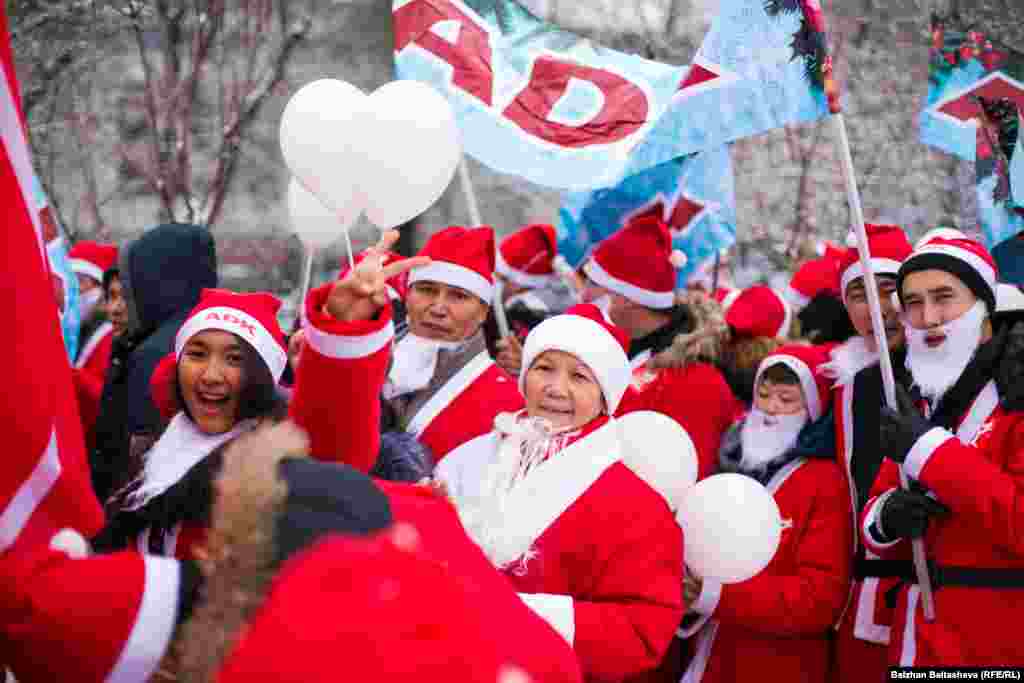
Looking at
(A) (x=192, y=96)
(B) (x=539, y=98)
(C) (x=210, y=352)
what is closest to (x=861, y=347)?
(B) (x=539, y=98)

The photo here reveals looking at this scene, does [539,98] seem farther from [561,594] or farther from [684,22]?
[684,22]

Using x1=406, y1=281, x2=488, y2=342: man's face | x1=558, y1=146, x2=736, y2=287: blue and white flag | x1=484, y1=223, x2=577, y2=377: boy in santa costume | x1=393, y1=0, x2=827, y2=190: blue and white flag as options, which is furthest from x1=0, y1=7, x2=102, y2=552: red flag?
x1=484, y1=223, x2=577, y2=377: boy in santa costume

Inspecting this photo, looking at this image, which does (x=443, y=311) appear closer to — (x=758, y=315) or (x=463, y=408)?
(x=463, y=408)

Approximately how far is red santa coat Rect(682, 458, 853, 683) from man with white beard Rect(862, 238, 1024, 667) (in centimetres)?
26

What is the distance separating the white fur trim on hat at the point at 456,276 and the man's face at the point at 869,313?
5.15ft

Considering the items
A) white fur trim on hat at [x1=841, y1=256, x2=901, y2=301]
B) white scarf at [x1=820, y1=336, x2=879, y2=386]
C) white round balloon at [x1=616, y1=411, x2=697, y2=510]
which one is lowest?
white scarf at [x1=820, y1=336, x2=879, y2=386]

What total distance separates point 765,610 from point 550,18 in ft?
10.5

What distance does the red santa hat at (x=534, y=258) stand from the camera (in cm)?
739

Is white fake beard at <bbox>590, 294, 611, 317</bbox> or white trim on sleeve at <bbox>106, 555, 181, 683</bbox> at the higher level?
white trim on sleeve at <bbox>106, 555, 181, 683</bbox>

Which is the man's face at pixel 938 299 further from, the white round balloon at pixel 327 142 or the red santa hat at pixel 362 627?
the red santa hat at pixel 362 627

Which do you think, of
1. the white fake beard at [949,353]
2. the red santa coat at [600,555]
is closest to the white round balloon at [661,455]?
the red santa coat at [600,555]

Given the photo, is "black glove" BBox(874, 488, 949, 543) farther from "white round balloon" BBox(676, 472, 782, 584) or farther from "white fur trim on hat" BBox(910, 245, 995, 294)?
"white fur trim on hat" BBox(910, 245, 995, 294)

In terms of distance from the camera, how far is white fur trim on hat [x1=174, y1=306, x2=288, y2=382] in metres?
3.28

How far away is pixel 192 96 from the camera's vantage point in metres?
9.62
